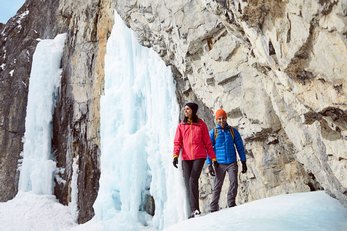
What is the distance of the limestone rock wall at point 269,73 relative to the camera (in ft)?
10.7

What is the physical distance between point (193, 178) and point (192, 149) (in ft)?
1.20

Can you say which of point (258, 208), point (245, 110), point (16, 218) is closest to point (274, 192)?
point (245, 110)

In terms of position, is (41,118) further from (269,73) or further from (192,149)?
(269,73)

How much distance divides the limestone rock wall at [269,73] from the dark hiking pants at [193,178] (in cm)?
139

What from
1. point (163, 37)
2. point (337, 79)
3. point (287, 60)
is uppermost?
point (163, 37)

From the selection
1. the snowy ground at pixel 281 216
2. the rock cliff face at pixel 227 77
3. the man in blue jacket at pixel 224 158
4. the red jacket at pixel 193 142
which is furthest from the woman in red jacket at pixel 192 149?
the rock cliff face at pixel 227 77

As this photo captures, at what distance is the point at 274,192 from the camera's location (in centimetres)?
680

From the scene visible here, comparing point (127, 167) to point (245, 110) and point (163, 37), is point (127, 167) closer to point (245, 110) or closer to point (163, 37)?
point (163, 37)

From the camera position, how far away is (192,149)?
5281mm

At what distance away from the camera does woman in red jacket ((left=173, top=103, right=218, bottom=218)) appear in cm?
523

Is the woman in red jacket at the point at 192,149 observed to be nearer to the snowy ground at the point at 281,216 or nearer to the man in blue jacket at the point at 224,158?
the man in blue jacket at the point at 224,158

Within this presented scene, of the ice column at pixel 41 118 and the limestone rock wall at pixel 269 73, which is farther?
the ice column at pixel 41 118

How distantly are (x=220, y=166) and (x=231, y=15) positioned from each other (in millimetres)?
2006

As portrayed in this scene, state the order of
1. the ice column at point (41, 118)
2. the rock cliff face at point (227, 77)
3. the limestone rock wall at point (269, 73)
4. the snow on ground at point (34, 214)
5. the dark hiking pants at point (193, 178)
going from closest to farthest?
the limestone rock wall at point (269, 73) < the rock cliff face at point (227, 77) < the dark hiking pants at point (193, 178) < the snow on ground at point (34, 214) < the ice column at point (41, 118)
